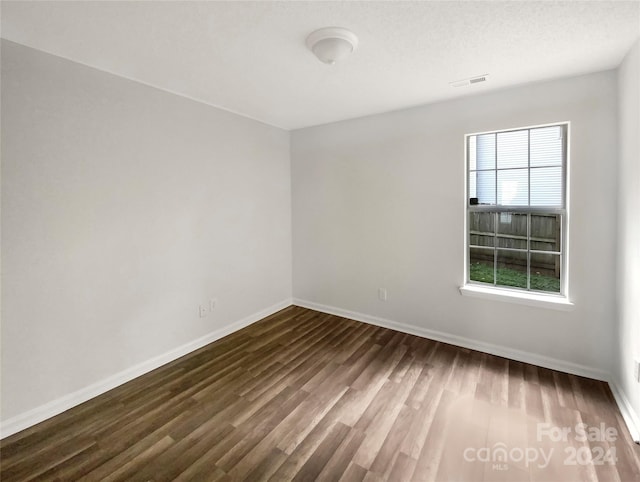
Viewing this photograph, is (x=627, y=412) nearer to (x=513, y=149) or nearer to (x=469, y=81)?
(x=513, y=149)

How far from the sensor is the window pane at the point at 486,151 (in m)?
2.88

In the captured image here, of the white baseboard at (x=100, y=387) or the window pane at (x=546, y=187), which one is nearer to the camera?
the white baseboard at (x=100, y=387)

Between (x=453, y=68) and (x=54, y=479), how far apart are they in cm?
370

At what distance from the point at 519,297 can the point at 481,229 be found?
73 centimetres

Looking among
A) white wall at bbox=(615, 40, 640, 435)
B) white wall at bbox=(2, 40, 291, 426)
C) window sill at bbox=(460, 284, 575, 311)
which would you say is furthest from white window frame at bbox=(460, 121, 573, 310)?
white wall at bbox=(2, 40, 291, 426)

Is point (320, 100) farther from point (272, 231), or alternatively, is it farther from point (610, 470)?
point (610, 470)

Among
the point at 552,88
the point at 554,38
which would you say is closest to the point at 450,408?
the point at 554,38

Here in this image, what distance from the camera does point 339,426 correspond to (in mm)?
1955

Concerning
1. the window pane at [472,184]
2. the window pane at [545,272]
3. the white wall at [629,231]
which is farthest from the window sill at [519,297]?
the window pane at [472,184]

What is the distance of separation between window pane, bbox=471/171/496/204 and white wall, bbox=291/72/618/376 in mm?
191

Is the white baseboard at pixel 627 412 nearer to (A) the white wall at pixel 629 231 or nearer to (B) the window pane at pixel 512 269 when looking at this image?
(A) the white wall at pixel 629 231

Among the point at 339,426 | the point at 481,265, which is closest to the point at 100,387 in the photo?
the point at 339,426

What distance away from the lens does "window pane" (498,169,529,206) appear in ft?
9.03

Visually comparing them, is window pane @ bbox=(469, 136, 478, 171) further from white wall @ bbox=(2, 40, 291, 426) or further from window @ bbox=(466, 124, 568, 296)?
white wall @ bbox=(2, 40, 291, 426)
